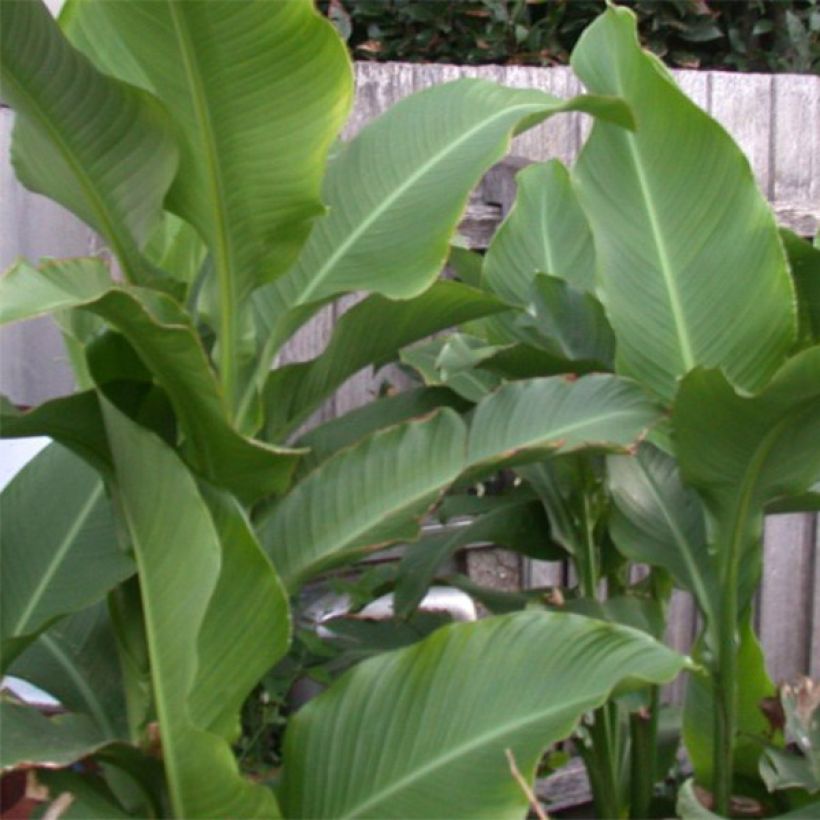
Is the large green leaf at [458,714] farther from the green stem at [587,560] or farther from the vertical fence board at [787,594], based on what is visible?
the vertical fence board at [787,594]

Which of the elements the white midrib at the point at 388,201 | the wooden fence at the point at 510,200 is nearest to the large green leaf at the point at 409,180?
the white midrib at the point at 388,201

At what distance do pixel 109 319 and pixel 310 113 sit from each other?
320 millimetres

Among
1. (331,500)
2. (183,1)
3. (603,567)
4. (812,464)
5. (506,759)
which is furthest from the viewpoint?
(603,567)

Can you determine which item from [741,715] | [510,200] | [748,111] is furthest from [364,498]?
[748,111]

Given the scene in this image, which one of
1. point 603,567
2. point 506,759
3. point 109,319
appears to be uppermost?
point 109,319

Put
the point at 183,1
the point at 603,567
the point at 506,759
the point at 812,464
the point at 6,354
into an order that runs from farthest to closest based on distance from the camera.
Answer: the point at 6,354
the point at 603,567
the point at 812,464
the point at 506,759
the point at 183,1

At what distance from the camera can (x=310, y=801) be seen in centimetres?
159

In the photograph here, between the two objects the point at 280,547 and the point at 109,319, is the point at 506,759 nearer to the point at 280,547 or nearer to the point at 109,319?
the point at 280,547

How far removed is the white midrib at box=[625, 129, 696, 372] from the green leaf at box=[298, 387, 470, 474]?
1.17ft

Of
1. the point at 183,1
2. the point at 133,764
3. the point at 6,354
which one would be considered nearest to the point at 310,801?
the point at 133,764

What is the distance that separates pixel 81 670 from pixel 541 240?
102 cm

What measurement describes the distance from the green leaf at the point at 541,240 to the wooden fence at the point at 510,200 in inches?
24.1

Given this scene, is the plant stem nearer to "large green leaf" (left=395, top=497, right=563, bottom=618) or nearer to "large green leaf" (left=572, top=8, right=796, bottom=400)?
"large green leaf" (left=395, top=497, right=563, bottom=618)

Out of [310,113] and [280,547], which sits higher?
[310,113]
